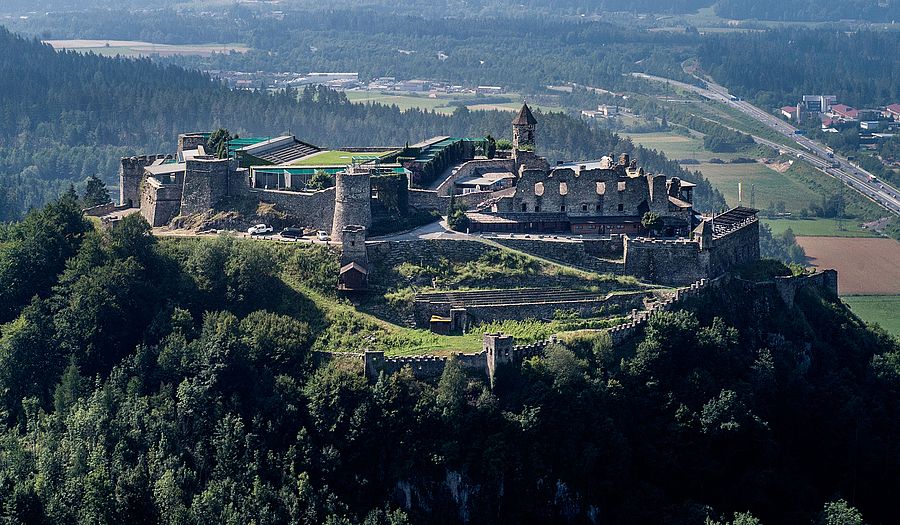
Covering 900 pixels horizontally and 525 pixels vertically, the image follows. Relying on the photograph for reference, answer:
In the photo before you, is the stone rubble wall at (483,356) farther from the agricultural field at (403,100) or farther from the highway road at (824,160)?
the agricultural field at (403,100)

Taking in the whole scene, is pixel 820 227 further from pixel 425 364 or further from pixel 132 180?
pixel 425 364

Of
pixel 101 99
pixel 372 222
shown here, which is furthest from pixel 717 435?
pixel 101 99

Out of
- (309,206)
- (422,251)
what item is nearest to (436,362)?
(422,251)

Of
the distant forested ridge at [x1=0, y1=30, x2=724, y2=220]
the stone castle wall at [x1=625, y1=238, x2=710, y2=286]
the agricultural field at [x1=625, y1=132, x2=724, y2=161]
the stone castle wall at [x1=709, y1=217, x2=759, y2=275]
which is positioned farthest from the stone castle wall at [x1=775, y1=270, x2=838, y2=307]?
the agricultural field at [x1=625, y1=132, x2=724, y2=161]

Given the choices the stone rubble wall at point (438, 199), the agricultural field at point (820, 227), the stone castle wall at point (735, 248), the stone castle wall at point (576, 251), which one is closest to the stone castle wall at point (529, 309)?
the stone castle wall at point (576, 251)

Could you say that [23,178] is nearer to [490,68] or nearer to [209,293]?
[209,293]

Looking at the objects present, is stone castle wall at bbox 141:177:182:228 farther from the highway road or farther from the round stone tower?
the highway road
